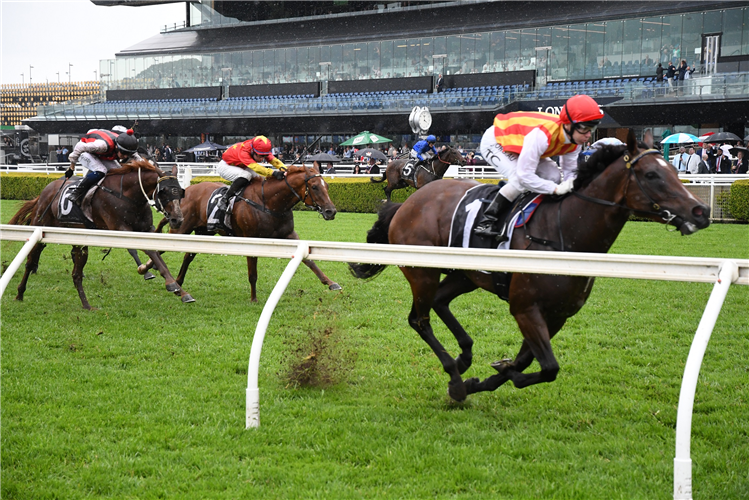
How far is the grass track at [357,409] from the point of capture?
303cm

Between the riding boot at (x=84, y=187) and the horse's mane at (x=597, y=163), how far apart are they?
17.5ft

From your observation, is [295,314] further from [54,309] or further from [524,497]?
[524,497]

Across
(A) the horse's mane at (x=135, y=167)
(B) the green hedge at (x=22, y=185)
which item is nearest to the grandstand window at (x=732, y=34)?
(B) the green hedge at (x=22, y=185)

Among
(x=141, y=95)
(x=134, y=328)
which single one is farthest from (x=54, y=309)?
(x=141, y=95)

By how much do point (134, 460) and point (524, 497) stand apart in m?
1.69

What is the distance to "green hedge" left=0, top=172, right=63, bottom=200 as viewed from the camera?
20.8 metres

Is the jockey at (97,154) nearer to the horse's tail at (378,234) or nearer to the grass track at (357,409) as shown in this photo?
the grass track at (357,409)

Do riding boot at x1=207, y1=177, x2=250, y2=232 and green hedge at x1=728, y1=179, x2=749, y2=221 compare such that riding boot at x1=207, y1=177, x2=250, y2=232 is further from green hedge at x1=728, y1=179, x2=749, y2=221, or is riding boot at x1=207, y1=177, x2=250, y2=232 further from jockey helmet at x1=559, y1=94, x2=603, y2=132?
green hedge at x1=728, y1=179, x2=749, y2=221

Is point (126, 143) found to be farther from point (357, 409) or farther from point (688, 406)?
point (688, 406)

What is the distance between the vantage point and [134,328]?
5.91 metres

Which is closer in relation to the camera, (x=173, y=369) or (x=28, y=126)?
(x=173, y=369)

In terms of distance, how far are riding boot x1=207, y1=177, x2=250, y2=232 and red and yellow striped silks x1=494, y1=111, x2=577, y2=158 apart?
12.6ft

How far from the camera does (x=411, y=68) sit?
34.8 meters

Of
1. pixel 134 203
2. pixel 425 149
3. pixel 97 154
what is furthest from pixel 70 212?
pixel 425 149
